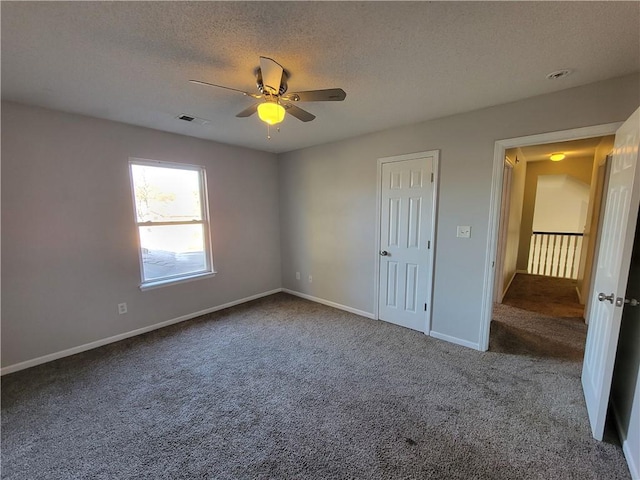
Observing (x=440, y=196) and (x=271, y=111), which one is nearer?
(x=271, y=111)

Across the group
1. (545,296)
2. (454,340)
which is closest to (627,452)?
(454,340)

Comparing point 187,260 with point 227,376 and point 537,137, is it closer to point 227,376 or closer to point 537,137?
point 227,376

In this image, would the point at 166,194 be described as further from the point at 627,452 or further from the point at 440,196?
A: the point at 627,452

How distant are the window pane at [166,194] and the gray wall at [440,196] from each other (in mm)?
1458

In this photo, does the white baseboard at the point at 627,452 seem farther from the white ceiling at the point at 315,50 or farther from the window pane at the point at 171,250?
the window pane at the point at 171,250

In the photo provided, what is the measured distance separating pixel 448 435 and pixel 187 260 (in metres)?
3.46

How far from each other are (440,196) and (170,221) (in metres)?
3.31

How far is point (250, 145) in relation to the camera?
3996 millimetres

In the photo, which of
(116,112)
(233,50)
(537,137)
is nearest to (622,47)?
(537,137)

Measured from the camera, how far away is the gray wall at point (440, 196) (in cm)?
224

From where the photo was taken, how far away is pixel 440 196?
293 cm

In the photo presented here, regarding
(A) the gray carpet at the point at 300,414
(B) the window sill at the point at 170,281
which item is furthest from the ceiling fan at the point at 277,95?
(B) the window sill at the point at 170,281

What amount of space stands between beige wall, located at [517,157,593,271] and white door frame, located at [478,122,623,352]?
4291 mm

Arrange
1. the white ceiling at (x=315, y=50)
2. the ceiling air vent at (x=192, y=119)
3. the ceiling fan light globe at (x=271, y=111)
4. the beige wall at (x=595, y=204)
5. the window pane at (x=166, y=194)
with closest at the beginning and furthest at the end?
the white ceiling at (x=315, y=50) → the ceiling fan light globe at (x=271, y=111) → the ceiling air vent at (x=192, y=119) → the window pane at (x=166, y=194) → the beige wall at (x=595, y=204)
